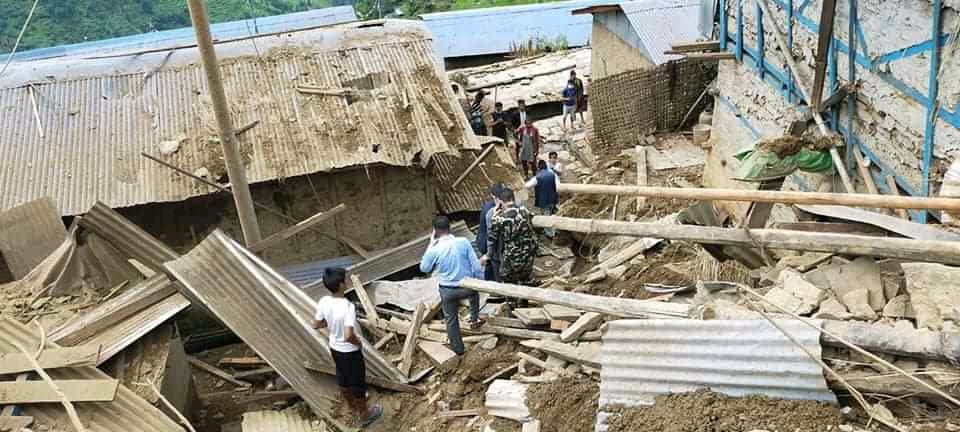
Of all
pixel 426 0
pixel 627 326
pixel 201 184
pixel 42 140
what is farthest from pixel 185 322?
pixel 426 0

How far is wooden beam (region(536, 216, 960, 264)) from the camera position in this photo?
14.6 feet

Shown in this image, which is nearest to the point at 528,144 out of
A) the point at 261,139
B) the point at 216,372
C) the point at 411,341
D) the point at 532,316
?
the point at 261,139

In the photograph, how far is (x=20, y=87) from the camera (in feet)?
36.4

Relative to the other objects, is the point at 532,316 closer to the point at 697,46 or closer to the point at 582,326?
the point at 582,326

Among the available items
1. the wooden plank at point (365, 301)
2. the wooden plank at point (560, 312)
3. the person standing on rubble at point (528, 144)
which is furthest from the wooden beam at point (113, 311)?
the person standing on rubble at point (528, 144)

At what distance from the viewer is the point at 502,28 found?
2659 centimetres

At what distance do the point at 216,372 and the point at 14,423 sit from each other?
10.7 feet

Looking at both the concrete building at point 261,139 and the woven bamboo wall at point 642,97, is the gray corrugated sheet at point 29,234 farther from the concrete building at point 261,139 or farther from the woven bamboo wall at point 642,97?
the woven bamboo wall at point 642,97

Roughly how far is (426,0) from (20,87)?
3092 centimetres

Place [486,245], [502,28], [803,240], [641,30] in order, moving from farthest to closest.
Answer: [502,28] < [641,30] < [486,245] < [803,240]

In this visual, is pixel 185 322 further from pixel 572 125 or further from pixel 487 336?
pixel 572 125

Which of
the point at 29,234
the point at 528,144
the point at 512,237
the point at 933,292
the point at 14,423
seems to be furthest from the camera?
the point at 528,144

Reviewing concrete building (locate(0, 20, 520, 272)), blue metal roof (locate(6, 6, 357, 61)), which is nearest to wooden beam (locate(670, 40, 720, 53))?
concrete building (locate(0, 20, 520, 272))

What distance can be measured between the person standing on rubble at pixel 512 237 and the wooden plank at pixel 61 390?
360 centimetres
